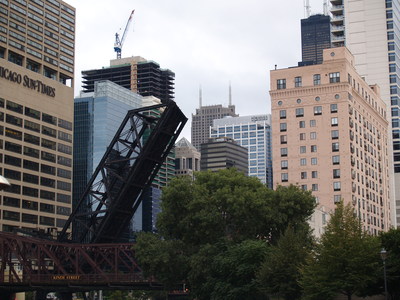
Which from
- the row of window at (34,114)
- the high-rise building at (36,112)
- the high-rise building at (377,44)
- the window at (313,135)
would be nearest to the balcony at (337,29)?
the high-rise building at (377,44)

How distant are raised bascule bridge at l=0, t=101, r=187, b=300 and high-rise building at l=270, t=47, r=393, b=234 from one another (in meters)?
40.4

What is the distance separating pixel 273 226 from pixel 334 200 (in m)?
42.7

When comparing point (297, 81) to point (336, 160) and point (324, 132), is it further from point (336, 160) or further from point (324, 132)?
point (336, 160)

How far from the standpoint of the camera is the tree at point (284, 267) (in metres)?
54.9

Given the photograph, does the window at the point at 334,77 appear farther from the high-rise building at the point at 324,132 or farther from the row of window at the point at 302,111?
the row of window at the point at 302,111

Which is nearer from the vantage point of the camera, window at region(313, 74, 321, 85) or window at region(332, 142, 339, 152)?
window at region(332, 142, 339, 152)

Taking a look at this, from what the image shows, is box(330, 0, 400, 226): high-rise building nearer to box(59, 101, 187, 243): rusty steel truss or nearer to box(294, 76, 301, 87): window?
box(294, 76, 301, 87): window

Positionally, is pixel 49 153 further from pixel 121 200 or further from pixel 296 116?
pixel 121 200

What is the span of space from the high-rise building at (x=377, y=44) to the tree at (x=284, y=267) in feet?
285

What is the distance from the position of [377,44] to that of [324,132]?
1504 inches

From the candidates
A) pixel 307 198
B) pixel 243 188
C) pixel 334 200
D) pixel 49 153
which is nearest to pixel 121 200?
pixel 243 188

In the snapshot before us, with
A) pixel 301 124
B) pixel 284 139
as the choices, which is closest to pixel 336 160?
pixel 301 124

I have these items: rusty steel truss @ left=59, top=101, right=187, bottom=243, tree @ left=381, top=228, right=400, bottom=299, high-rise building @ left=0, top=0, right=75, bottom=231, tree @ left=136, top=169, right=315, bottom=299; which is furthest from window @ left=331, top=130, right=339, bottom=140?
high-rise building @ left=0, top=0, right=75, bottom=231

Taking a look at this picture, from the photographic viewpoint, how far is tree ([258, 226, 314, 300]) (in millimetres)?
54875
